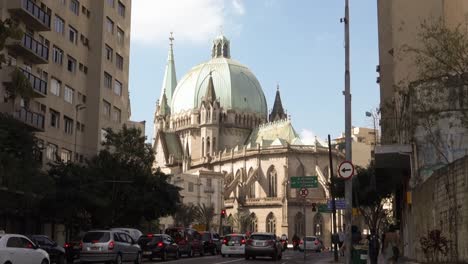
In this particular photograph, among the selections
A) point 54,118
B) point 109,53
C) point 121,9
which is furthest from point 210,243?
point 121,9

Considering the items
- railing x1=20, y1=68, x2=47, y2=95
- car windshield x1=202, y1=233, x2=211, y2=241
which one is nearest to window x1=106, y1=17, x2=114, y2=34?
railing x1=20, y1=68, x2=47, y2=95

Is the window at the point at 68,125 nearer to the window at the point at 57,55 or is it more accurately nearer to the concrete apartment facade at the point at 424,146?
the window at the point at 57,55

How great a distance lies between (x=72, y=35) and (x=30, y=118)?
12057mm

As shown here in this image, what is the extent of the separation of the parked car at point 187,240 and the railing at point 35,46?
605 inches

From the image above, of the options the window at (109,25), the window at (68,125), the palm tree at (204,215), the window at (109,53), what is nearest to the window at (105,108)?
the window at (109,53)

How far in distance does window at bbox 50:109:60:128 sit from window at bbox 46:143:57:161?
1629 millimetres

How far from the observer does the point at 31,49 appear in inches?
1646

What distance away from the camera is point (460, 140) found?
26.7 meters

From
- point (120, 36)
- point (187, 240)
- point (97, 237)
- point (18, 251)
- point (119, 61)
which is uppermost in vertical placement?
point (120, 36)

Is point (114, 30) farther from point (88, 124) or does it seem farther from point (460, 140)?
point (460, 140)

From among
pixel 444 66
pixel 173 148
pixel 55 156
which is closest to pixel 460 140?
pixel 444 66

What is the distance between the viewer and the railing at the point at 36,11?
41250 millimetres

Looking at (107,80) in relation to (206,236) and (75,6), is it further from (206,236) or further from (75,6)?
(206,236)

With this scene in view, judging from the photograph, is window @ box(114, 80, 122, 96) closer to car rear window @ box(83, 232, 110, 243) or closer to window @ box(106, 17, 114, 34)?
window @ box(106, 17, 114, 34)
